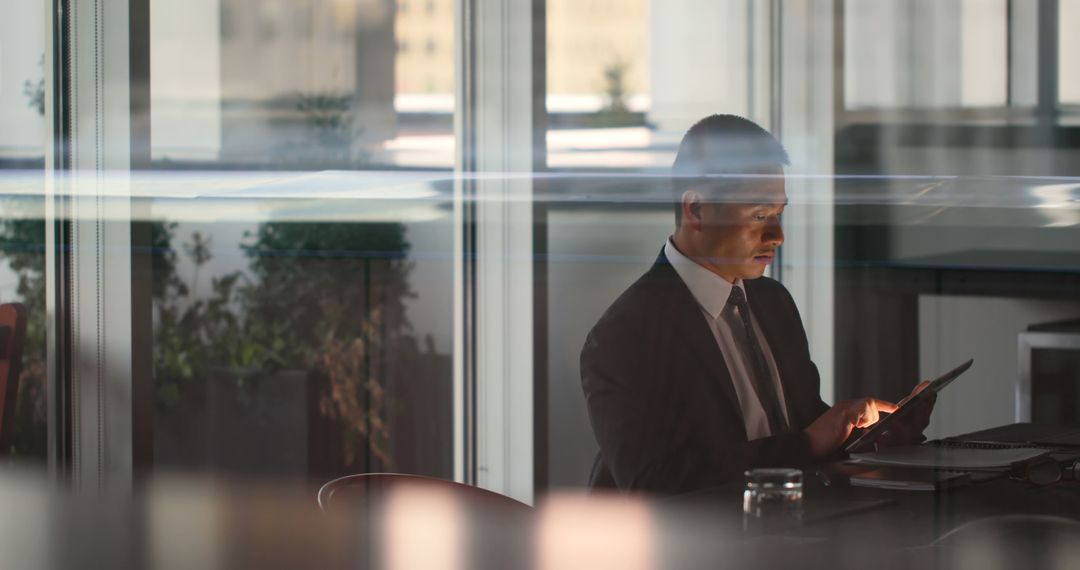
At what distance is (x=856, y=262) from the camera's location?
8.36 ft

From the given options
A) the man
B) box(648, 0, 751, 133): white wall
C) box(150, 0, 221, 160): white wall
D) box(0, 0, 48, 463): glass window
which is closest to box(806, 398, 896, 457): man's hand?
the man

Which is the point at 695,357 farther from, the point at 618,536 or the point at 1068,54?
the point at 1068,54

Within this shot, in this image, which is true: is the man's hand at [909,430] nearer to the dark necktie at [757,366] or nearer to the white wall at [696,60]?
the dark necktie at [757,366]

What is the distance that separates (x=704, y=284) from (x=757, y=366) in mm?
150

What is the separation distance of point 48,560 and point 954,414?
1.48 meters

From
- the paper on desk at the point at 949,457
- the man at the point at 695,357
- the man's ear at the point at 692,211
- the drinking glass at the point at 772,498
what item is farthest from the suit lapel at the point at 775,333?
the drinking glass at the point at 772,498

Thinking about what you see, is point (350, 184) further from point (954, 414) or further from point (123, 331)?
point (954, 414)

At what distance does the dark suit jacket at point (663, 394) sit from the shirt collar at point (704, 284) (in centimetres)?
1

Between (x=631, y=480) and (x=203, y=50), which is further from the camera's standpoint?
(x=203, y=50)

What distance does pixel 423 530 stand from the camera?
1369mm

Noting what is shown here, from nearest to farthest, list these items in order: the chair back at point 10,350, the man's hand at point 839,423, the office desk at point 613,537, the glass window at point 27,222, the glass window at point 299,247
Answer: the office desk at point 613,537, the man's hand at point 839,423, the chair back at point 10,350, the glass window at point 27,222, the glass window at point 299,247

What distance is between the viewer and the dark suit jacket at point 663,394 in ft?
5.67

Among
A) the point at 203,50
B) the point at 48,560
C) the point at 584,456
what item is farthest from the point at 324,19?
the point at 48,560

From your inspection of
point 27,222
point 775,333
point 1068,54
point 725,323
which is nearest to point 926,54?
point 1068,54
